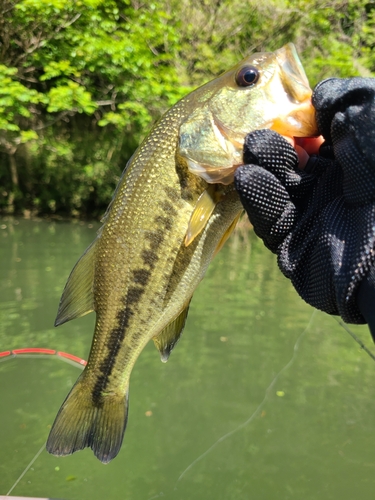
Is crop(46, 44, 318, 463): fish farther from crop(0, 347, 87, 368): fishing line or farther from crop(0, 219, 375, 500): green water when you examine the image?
crop(0, 347, 87, 368): fishing line

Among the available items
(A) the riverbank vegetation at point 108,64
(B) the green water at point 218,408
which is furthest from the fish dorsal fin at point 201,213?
(A) the riverbank vegetation at point 108,64

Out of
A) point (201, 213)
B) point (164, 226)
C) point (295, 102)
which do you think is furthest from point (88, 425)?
point (295, 102)

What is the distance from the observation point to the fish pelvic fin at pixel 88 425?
2000 mm

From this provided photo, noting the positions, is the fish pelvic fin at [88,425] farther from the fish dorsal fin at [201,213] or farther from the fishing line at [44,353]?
the fishing line at [44,353]

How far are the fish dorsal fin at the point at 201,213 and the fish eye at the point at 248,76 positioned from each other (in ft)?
1.44

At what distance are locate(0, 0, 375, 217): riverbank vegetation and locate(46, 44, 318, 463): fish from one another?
32.1 feet

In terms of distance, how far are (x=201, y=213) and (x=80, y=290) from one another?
0.70m

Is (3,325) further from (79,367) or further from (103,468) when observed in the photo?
(103,468)

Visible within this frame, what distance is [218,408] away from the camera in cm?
396

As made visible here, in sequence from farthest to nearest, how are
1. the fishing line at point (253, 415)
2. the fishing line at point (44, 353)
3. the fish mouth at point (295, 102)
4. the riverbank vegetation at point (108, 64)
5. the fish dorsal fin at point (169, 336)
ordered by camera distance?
1. the riverbank vegetation at point (108, 64)
2. the fishing line at point (44, 353)
3. the fishing line at point (253, 415)
4. the fish dorsal fin at point (169, 336)
5. the fish mouth at point (295, 102)

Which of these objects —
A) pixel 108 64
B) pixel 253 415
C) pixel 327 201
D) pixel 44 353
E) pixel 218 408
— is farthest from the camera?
pixel 108 64

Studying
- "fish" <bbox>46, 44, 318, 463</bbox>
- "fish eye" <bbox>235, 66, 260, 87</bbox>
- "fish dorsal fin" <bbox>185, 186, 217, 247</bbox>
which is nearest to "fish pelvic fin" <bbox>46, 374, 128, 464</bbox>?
"fish" <bbox>46, 44, 318, 463</bbox>

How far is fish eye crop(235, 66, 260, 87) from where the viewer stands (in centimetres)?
179

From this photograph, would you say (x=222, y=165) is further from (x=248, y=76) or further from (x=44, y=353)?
(x=44, y=353)
